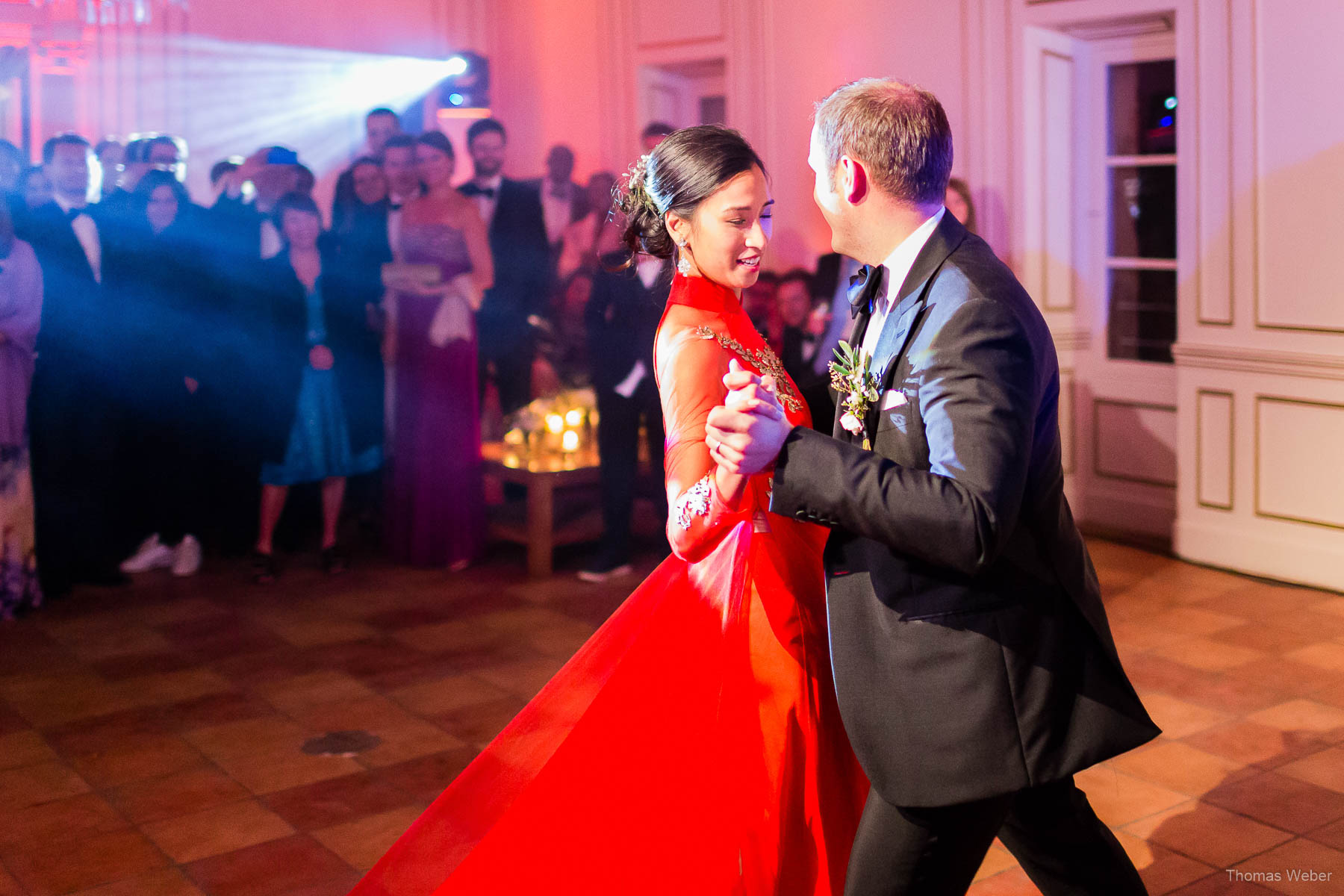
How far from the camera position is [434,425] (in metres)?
5.48

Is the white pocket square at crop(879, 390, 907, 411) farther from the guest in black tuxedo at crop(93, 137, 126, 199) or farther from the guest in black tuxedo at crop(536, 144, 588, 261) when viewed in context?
the guest in black tuxedo at crop(93, 137, 126, 199)

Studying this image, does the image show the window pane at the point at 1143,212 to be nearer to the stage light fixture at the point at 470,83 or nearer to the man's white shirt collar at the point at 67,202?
the stage light fixture at the point at 470,83

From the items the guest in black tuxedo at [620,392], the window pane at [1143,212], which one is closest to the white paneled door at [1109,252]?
the window pane at [1143,212]

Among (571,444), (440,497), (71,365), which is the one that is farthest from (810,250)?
(71,365)

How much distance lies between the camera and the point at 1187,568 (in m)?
5.16

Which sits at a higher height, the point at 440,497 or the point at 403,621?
the point at 440,497

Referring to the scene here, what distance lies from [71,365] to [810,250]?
12.1ft

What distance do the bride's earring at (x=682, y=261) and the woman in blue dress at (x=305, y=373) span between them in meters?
3.56

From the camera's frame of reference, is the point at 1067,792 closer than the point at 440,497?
Yes

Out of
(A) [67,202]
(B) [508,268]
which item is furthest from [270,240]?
(B) [508,268]

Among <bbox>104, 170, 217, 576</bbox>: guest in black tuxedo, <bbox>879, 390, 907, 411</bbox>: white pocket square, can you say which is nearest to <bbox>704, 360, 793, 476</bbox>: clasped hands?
<bbox>879, 390, 907, 411</bbox>: white pocket square

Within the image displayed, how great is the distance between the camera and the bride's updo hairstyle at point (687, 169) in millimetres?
1947

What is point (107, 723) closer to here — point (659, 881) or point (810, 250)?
point (659, 881)

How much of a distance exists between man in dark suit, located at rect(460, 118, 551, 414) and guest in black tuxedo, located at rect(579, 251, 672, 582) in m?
1.11
